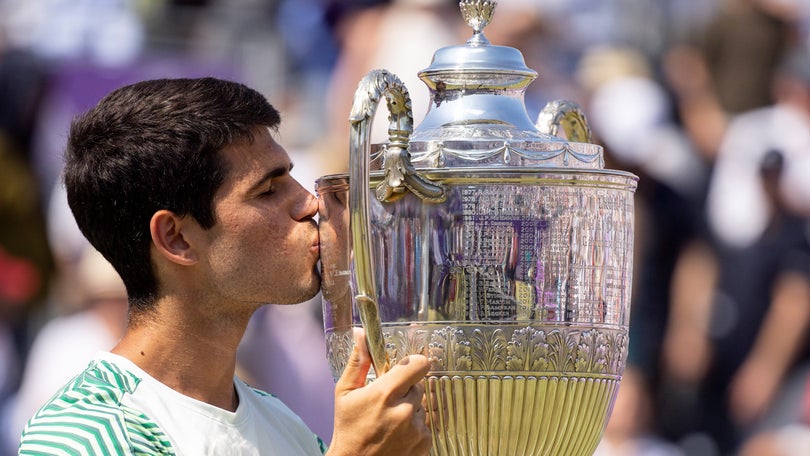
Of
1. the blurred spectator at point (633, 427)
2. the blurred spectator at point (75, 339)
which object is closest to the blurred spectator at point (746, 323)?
the blurred spectator at point (633, 427)

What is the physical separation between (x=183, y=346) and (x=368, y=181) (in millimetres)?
487

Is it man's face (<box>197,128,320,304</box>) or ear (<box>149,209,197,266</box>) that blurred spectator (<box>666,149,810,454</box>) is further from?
ear (<box>149,209,197,266</box>)

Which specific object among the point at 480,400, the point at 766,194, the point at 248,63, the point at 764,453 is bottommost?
the point at 764,453

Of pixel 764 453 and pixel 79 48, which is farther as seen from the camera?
pixel 79 48

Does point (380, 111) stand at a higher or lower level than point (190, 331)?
higher

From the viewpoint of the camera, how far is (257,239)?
8.20ft

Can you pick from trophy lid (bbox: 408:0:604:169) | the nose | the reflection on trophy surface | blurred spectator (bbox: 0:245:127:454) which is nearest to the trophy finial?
trophy lid (bbox: 408:0:604:169)

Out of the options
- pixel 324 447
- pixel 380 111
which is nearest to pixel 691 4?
pixel 380 111

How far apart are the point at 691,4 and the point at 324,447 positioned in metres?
3.64

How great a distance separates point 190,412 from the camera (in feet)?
8.13

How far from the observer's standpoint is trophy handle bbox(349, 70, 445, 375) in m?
2.33

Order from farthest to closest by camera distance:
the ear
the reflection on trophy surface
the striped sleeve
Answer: the ear < the reflection on trophy surface < the striped sleeve

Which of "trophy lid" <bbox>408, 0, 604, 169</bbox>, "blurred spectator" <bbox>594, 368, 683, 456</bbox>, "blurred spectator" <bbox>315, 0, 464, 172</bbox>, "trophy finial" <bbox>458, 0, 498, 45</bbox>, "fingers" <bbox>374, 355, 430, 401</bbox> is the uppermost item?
"blurred spectator" <bbox>315, 0, 464, 172</bbox>

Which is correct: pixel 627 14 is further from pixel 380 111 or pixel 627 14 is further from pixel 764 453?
pixel 764 453
